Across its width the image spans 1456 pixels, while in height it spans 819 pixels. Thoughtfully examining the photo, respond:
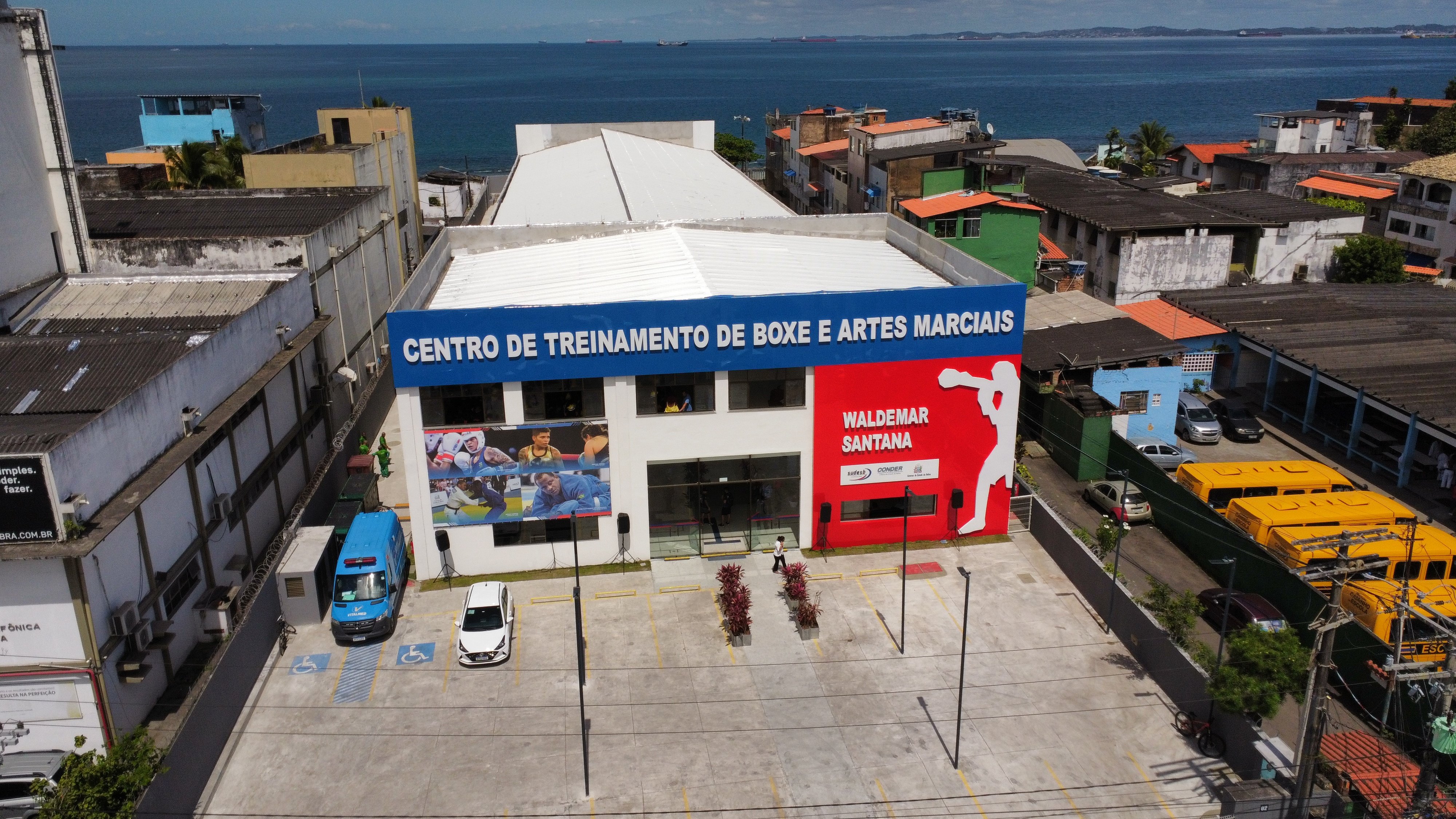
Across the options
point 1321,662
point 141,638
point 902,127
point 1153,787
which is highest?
point 902,127

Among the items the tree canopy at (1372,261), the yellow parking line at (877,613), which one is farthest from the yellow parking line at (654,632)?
the tree canopy at (1372,261)

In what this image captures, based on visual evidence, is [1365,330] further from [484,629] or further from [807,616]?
[484,629]

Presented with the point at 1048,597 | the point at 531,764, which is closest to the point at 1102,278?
the point at 1048,597

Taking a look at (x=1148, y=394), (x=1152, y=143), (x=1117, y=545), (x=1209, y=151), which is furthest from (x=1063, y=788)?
(x=1152, y=143)

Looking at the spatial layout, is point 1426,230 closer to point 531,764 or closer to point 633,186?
point 633,186

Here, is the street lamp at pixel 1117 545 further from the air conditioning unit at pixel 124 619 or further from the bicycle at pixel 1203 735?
the air conditioning unit at pixel 124 619

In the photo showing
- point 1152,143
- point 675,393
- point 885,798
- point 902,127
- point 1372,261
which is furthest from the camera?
point 1152,143

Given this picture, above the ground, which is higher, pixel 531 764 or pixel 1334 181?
pixel 1334 181
